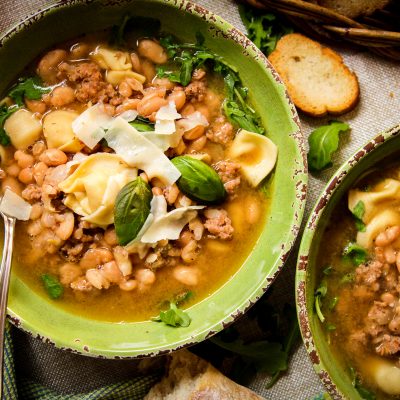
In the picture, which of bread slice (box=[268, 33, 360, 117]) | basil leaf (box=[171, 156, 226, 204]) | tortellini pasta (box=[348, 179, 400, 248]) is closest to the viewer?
basil leaf (box=[171, 156, 226, 204])

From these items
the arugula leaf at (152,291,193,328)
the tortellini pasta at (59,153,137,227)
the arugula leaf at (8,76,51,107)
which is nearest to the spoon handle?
the tortellini pasta at (59,153,137,227)

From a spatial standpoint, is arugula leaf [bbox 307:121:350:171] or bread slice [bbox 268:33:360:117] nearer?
arugula leaf [bbox 307:121:350:171]

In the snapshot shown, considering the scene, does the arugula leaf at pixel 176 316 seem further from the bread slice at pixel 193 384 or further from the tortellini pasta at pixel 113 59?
the tortellini pasta at pixel 113 59

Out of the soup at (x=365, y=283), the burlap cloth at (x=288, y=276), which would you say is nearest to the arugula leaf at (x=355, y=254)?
the soup at (x=365, y=283)

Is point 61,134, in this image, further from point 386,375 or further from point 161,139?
point 386,375

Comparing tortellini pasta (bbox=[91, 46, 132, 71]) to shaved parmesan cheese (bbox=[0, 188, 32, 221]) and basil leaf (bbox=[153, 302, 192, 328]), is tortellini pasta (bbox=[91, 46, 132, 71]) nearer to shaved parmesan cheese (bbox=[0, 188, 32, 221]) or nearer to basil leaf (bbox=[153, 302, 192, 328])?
shaved parmesan cheese (bbox=[0, 188, 32, 221])

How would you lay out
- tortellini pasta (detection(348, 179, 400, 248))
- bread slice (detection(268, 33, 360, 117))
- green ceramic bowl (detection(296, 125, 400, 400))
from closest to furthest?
green ceramic bowl (detection(296, 125, 400, 400))
tortellini pasta (detection(348, 179, 400, 248))
bread slice (detection(268, 33, 360, 117))

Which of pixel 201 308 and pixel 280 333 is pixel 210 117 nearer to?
pixel 201 308
